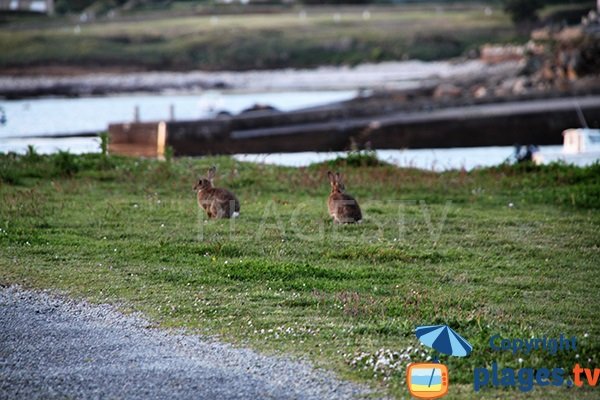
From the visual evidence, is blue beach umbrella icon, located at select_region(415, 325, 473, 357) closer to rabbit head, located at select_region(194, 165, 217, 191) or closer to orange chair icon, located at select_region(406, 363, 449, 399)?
orange chair icon, located at select_region(406, 363, 449, 399)

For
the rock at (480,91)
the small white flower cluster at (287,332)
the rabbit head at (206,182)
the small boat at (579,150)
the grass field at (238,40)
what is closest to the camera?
the small white flower cluster at (287,332)

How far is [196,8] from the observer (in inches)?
4422

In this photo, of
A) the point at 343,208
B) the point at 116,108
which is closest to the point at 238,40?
the point at 116,108

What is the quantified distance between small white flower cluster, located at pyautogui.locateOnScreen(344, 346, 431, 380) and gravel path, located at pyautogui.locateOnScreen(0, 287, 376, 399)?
0.33 meters

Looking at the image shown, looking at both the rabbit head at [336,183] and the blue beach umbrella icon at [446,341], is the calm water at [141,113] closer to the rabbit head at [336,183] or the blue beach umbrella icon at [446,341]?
the rabbit head at [336,183]

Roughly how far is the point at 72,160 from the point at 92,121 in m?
32.7

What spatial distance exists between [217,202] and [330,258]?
8.06 feet

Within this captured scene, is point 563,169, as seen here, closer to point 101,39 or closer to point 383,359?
point 383,359

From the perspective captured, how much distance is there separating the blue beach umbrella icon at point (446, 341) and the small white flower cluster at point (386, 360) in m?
0.10

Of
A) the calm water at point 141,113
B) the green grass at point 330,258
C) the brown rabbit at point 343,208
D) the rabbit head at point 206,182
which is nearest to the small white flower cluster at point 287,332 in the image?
the green grass at point 330,258

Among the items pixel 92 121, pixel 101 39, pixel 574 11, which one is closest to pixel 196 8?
pixel 101 39

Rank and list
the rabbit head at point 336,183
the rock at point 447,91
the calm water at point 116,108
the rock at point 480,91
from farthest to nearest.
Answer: the rock at point 447,91 → the rock at point 480,91 → the calm water at point 116,108 → the rabbit head at point 336,183

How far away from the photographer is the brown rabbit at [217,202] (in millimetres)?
13828

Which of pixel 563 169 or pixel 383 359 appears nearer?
pixel 383 359
